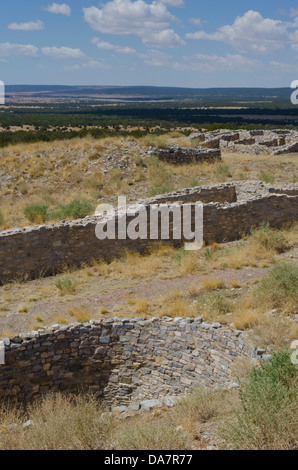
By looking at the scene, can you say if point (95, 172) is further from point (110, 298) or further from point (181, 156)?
point (110, 298)

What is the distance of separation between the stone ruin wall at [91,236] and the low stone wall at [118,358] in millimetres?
3853

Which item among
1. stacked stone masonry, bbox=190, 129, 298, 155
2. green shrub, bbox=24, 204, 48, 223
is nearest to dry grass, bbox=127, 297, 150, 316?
green shrub, bbox=24, 204, 48, 223

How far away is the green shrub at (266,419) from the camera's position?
3.59 m

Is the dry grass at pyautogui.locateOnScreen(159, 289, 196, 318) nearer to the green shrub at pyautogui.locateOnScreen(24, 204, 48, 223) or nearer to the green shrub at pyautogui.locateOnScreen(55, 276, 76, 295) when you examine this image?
the green shrub at pyautogui.locateOnScreen(55, 276, 76, 295)

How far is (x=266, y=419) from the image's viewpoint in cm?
368

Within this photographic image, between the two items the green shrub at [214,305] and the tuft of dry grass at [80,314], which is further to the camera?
the tuft of dry grass at [80,314]

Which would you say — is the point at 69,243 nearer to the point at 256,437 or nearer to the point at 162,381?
the point at 162,381

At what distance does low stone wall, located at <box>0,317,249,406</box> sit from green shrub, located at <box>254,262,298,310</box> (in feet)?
3.73

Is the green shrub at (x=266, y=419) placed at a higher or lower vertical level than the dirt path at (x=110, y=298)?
higher

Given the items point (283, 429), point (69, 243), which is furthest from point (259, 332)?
Answer: point (69, 243)

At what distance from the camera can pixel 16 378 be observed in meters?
5.96

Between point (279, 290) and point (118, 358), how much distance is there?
9.16ft

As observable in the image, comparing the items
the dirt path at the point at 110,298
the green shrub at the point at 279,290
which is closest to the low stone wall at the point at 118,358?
the dirt path at the point at 110,298

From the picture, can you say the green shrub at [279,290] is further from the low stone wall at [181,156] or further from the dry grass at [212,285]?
the low stone wall at [181,156]
